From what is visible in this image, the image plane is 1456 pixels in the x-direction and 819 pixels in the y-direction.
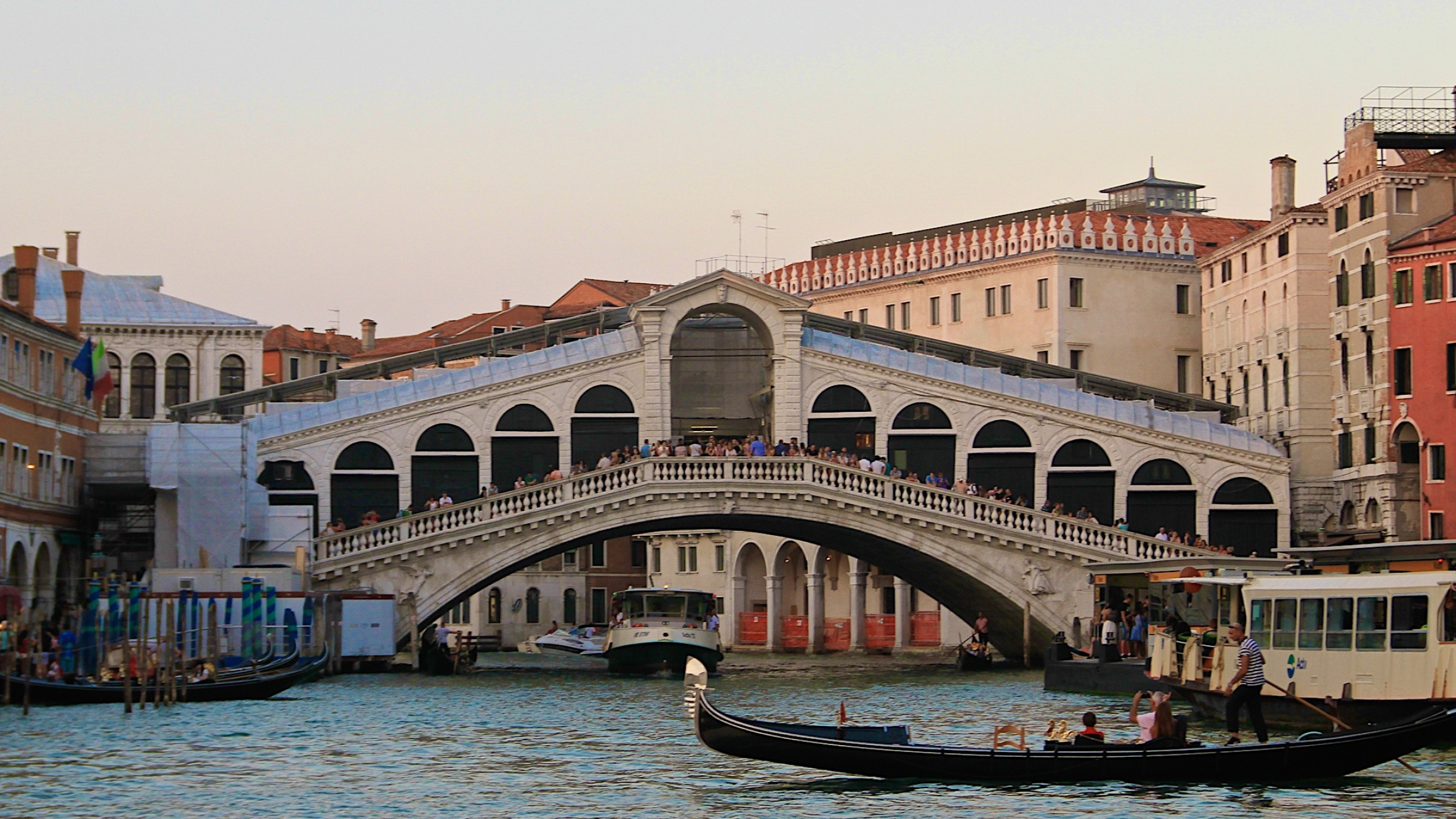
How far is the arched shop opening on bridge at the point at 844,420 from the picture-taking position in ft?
153

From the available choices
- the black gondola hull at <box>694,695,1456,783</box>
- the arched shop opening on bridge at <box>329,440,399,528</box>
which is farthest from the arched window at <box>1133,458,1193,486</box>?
the black gondola hull at <box>694,695,1456,783</box>

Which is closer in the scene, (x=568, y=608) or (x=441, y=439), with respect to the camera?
(x=441, y=439)

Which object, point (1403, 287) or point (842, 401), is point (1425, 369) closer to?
point (1403, 287)

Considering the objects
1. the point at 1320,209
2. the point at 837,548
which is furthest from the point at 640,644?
the point at 1320,209

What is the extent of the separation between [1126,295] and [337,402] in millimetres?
24885

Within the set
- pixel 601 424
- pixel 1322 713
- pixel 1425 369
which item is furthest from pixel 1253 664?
pixel 601 424

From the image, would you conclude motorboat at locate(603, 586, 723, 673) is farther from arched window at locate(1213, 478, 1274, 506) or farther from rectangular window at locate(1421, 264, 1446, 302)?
rectangular window at locate(1421, 264, 1446, 302)

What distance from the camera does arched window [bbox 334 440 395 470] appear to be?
44.5 m

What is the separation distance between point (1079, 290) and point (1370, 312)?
644 inches

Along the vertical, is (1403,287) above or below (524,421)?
above

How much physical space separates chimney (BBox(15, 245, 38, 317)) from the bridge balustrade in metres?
6.90

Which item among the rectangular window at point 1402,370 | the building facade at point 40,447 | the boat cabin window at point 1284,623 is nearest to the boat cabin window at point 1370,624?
the boat cabin window at point 1284,623

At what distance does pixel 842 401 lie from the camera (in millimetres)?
46594

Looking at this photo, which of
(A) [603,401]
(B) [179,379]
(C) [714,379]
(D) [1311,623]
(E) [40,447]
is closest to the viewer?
(D) [1311,623]
